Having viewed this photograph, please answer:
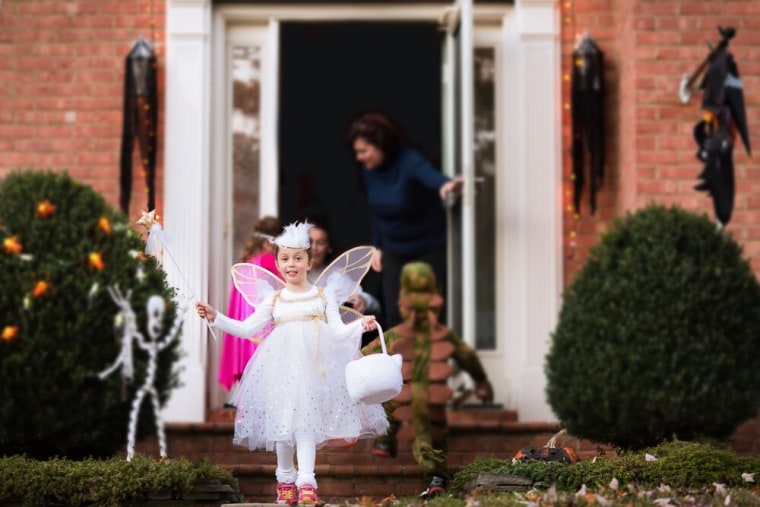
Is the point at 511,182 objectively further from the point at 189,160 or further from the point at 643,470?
the point at 643,470

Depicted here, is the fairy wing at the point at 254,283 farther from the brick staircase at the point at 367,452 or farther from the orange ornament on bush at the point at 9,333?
the orange ornament on bush at the point at 9,333

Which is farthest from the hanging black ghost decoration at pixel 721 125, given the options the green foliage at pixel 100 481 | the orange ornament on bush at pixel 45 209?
the orange ornament on bush at pixel 45 209

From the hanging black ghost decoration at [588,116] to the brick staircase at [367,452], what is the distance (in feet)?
5.16

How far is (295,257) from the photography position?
711cm

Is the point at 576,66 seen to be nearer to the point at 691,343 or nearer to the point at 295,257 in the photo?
the point at 691,343

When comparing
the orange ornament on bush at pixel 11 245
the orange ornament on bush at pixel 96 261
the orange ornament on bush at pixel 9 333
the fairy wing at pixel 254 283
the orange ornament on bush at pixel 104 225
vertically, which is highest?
the orange ornament on bush at pixel 104 225

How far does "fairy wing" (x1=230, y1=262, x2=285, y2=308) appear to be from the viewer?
7215mm

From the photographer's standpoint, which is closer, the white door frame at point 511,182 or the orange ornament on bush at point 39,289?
the orange ornament on bush at point 39,289

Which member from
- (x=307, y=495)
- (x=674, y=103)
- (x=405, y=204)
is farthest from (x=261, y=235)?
(x=674, y=103)

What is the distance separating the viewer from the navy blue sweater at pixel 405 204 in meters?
9.85

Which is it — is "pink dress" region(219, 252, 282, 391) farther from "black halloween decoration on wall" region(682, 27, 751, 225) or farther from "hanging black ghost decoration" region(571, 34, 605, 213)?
"black halloween decoration on wall" region(682, 27, 751, 225)

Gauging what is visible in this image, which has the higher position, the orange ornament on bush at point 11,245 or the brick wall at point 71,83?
the brick wall at point 71,83

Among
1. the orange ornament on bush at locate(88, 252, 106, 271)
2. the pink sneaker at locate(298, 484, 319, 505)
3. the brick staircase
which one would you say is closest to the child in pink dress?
the brick staircase

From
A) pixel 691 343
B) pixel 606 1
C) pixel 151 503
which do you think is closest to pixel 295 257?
pixel 151 503
